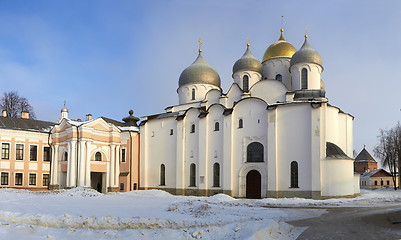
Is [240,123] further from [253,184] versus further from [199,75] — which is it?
[199,75]

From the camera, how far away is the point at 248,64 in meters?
36.2

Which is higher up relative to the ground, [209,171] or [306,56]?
[306,56]

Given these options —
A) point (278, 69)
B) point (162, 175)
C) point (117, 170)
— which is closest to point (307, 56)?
point (278, 69)

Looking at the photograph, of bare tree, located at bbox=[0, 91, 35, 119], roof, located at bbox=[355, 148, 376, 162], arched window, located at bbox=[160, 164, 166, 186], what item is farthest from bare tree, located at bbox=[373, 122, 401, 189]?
bare tree, located at bbox=[0, 91, 35, 119]

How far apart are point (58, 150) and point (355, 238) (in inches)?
1215

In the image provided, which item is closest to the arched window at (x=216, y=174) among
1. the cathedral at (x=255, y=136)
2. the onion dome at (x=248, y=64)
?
the cathedral at (x=255, y=136)

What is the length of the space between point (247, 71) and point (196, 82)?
5368 millimetres

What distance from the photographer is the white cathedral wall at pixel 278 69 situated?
36.2 meters

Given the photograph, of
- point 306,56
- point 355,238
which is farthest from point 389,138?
point 355,238

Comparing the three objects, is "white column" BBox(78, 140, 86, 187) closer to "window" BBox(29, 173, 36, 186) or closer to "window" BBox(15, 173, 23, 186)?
"window" BBox(29, 173, 36, 186)

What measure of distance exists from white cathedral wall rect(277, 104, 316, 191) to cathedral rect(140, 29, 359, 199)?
7 cm

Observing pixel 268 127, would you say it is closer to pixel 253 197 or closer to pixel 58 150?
pixel 253 197

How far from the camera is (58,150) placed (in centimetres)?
3556

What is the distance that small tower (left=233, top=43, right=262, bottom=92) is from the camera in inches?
1425
